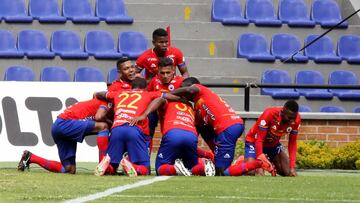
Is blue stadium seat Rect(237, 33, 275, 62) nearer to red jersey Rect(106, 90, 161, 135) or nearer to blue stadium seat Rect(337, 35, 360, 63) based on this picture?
blue stadium seat Rect(337, 35, 360, 63)

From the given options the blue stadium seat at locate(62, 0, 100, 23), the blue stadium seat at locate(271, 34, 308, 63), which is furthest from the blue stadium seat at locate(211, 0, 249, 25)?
the blue stadium seat at locate(62, 0, 100, 23)

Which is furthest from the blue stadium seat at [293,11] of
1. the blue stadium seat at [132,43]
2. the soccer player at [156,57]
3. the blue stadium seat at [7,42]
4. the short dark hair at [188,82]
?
the short dark hair at [188,82]

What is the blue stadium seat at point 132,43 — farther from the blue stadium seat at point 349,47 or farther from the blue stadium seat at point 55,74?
the blue stadium seat at point 349,47

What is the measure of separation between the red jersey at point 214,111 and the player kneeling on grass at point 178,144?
22 cm

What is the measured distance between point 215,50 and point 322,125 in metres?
4.48

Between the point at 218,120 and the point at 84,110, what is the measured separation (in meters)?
1.67

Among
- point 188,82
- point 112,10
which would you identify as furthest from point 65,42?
point 188,82

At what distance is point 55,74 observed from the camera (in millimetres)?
20984

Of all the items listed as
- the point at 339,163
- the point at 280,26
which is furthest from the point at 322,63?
the point at 339,163

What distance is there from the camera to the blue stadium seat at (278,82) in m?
20.8

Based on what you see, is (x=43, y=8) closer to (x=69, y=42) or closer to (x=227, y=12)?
(x=69, y=42)

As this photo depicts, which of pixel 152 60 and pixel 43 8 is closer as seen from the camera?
pixel 152 60

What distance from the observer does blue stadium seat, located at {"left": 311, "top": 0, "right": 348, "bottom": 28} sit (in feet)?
75.8

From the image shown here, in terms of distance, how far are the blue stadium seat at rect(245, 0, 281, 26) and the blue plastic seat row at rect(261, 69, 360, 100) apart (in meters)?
1.57
